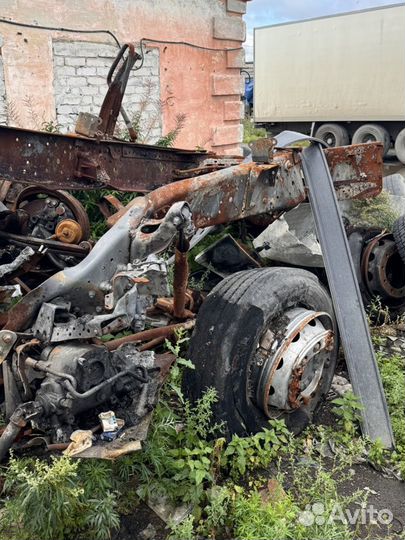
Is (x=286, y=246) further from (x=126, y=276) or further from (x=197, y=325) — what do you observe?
(x=126, y=276)

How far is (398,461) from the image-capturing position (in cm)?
278

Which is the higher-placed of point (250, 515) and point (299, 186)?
point (299, 186)

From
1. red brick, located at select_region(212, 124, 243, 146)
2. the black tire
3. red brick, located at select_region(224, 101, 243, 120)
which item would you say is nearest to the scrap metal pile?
the black tire

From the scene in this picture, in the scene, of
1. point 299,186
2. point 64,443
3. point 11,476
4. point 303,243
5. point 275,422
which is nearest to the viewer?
point 64,443

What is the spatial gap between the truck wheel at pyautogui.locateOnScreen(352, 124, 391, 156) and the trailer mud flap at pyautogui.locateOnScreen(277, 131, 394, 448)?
10765mm

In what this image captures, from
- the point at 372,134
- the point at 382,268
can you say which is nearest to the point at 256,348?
the point at 382,268

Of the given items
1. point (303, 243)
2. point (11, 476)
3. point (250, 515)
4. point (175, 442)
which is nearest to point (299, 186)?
point (303, 243)

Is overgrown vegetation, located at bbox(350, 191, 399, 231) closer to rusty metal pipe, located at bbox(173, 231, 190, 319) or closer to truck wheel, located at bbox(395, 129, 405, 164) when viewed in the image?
rusty metal pipe, located at bbox(173, 231, 190, 319)

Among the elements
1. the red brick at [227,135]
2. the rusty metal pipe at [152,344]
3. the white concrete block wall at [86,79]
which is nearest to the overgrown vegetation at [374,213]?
the rusty metal pipe at [152,344]

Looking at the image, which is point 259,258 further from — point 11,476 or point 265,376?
point 11,476

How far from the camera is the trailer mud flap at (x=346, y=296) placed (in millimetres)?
2969

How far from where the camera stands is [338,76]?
13.7 meters

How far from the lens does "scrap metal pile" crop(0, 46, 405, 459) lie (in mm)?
2152

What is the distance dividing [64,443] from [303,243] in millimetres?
2515
